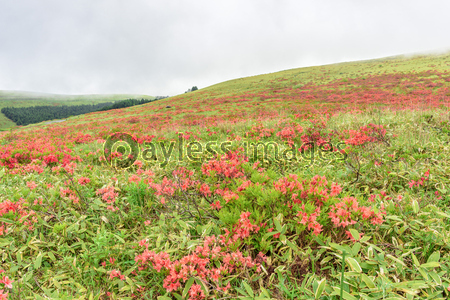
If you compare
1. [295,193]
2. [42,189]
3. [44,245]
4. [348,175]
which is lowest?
[348,175]

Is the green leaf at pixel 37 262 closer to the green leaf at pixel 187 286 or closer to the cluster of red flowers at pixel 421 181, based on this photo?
the green leaf at pixel 187 286

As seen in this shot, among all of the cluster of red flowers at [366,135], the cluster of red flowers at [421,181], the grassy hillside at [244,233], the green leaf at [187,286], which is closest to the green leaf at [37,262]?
the grassy hillside at [244,233]

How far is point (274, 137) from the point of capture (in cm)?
710

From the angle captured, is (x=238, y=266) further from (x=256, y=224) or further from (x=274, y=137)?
(x=274, y=137)

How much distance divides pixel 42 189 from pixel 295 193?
15.8 ft

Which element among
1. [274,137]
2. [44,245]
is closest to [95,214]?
[44,245]
